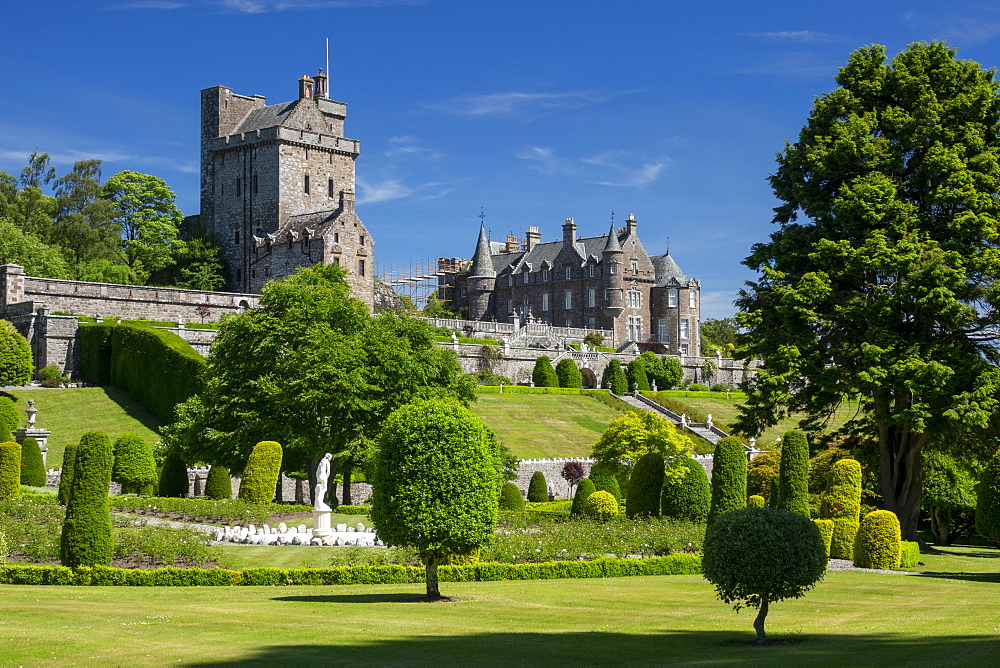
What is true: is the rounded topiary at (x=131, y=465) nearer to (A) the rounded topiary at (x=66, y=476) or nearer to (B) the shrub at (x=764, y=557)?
(A) the rounded topiary at (x=66, y=476)

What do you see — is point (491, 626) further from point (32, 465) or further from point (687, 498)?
point (32, 465)

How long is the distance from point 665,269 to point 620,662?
90482 millimetres

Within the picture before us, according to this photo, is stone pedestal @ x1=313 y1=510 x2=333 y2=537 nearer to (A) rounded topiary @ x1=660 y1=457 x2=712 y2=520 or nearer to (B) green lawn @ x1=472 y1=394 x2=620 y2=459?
(A) rounded topiary @ x1=660 y1=457 x2=712 y2=520

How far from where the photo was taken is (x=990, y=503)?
23.2 m

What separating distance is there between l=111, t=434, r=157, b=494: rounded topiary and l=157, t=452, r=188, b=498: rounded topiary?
851 millimetres

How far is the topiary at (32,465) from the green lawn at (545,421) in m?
23.2

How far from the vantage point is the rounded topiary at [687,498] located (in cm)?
3212

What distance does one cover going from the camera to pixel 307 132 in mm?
80438

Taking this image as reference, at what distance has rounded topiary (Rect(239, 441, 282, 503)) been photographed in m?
33.1

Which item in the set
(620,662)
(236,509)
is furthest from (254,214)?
(620,662)

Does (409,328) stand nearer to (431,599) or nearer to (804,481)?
(804,481)

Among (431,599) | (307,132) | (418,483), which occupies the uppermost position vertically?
(307,132)

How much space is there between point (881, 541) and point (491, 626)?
13327 mm

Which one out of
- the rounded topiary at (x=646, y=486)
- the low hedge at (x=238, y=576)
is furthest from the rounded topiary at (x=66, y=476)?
the rounded topiary at (x=646, y=486)
